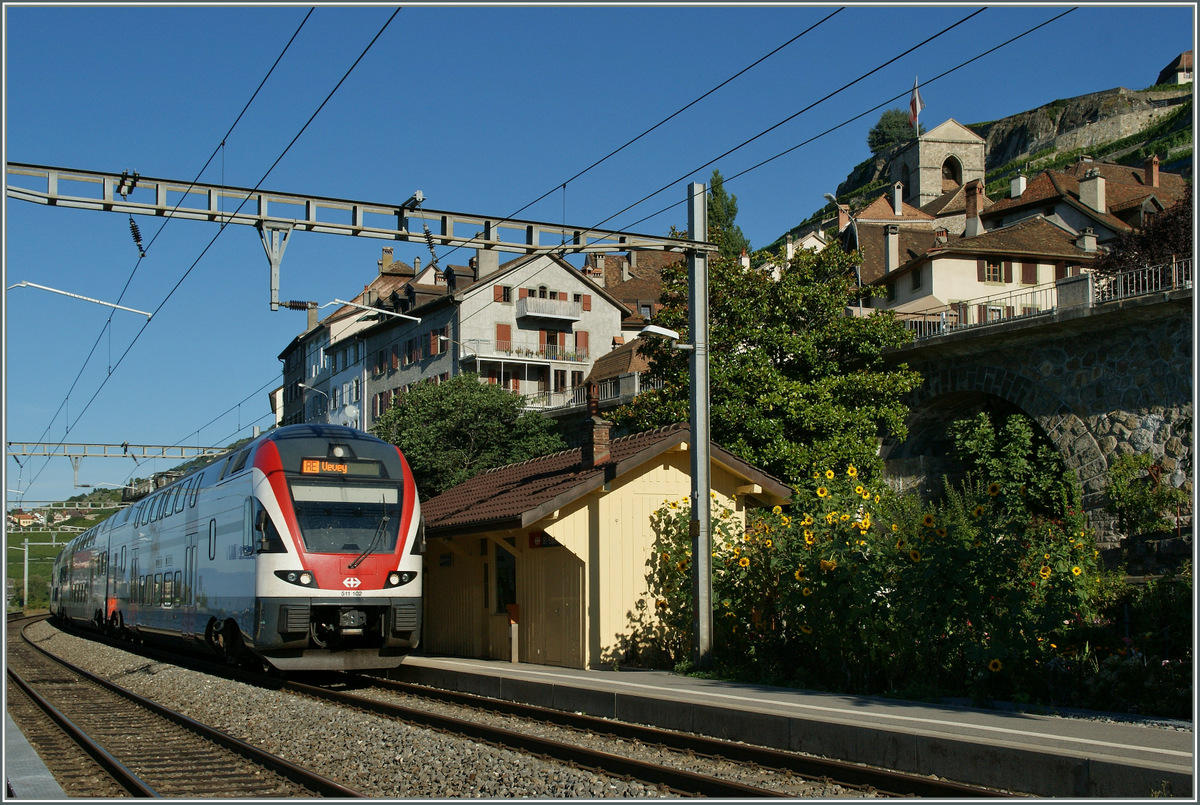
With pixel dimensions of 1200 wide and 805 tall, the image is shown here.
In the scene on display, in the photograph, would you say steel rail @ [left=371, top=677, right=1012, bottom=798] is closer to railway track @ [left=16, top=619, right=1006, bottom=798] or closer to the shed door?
railway track @ [left=16, top=619, right=1006, bottom=798]

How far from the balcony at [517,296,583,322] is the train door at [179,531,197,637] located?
40.6 m

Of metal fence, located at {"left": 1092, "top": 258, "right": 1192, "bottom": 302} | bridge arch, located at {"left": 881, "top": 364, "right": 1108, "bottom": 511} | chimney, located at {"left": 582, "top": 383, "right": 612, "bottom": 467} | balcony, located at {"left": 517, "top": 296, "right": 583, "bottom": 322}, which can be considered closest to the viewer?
chimney, located at {"left": 582, "top": 383, "right": 612, "bottom": 467}

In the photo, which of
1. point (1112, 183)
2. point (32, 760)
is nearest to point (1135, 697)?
point (32, 760)

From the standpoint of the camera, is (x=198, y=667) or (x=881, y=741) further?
(x=198, y=667)

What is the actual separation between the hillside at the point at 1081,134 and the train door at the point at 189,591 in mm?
94121

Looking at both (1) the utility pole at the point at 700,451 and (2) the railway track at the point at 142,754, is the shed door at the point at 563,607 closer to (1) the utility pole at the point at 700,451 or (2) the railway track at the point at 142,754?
(1) the utility pole at the point at 700,451

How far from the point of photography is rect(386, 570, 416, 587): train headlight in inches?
620

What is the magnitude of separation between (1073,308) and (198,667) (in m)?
21.1

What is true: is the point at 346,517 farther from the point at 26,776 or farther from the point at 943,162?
the point at 943,162

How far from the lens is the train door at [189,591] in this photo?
1906cm

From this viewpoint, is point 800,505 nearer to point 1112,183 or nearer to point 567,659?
point 567,659

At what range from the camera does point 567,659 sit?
17.3 meters

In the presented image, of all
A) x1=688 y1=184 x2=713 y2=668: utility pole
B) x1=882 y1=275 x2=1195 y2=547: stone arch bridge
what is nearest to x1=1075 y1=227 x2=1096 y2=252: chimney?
x1=882 y1=275 x2=1195 y2=547: stone arch bridge

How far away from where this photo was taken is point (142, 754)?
10.6 m
